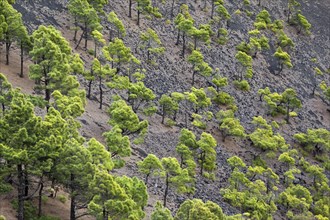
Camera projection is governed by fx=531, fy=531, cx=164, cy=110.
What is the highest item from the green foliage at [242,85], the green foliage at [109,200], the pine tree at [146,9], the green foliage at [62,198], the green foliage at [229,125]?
the pine tree at [146,9]

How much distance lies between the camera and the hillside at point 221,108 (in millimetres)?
74500

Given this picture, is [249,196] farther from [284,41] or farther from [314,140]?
[284,41]

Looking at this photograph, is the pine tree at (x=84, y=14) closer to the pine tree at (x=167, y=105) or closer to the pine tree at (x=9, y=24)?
the pine tree at (x=9, y=24)

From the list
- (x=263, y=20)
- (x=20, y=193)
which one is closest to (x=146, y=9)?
(x=263, y=20)

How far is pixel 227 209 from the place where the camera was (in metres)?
74.5

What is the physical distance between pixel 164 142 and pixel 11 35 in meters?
27.2

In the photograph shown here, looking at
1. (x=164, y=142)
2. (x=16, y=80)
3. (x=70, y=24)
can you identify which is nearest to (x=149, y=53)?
(x=70, y=24)

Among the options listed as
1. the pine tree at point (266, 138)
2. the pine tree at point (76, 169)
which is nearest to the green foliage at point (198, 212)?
the pine tree at point (76, 169)

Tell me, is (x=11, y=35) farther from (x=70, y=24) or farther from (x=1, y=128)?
(x=1, y=128)

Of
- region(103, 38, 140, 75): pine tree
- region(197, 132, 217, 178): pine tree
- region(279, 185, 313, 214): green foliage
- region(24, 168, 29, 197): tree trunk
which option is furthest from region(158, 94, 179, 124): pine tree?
region(24, 168, 29, 197): tree trunk

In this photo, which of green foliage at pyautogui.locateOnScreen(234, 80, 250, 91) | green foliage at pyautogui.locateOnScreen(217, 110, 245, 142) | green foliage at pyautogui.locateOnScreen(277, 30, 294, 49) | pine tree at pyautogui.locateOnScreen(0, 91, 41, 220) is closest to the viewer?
pine tree at pyautogui.locateOnScreen(0, 91, 41, 220)

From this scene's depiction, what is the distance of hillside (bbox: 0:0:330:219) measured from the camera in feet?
244

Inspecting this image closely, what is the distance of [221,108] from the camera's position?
3863 inches

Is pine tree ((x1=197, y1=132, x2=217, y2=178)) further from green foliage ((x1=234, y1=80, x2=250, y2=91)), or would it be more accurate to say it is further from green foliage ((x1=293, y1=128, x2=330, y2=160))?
green foliage ((x1=234, y1=80, x2=250, y2=91))
